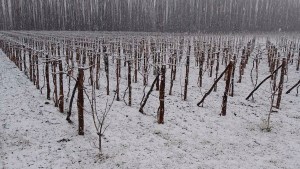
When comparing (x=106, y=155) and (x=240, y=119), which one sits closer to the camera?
(x=106, y=155)

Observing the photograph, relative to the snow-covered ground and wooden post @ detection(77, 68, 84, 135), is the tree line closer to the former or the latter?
the snow-covered ground

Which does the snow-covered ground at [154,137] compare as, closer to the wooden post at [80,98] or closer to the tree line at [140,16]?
the wooden post at [80,98]

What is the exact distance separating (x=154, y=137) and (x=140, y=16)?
35.8 meters

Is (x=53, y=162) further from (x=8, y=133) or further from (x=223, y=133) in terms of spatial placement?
(x=223, y=133)

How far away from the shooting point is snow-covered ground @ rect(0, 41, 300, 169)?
4281mm

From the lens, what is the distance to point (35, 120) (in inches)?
222

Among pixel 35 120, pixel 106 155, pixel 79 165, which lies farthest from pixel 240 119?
pixel 35 120

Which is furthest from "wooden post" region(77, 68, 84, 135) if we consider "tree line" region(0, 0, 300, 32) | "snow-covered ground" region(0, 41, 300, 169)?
"tree line" region(0, 0, 300, 32)

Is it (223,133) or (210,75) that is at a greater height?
(210,75)

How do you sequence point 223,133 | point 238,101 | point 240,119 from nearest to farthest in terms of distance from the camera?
point 223,133 < point 240,119 < point 238,101

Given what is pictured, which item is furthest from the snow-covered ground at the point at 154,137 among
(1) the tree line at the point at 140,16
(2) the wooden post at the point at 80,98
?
(1) the tree line at the point at 140,16

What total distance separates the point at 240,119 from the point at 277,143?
1.26 meters

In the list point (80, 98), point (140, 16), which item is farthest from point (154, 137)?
point (140, 16)

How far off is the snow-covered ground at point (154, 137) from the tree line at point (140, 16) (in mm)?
32247
